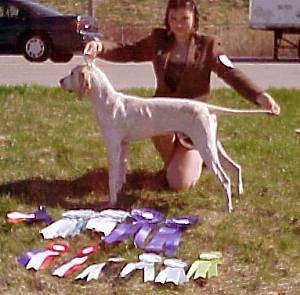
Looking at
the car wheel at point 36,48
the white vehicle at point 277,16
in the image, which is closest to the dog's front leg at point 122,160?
the car wheel at point 36,48

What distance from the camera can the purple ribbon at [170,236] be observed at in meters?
5.30

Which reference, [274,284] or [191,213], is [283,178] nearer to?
[191,213]

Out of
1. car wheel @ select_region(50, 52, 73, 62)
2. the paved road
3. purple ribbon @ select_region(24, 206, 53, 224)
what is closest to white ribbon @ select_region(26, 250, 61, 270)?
purple ribbon @ select_region(24, 206, 53, 224)

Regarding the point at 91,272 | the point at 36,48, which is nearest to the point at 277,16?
the point at 36,48

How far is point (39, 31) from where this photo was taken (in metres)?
18.7

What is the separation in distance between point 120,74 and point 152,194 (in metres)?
8.83

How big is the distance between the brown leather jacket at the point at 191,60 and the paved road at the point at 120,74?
19.2 feet

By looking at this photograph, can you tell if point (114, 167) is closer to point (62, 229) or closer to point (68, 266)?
point (62, 229)

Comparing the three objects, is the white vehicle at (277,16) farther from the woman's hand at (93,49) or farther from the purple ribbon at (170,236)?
the purple ribbon at (170,236)

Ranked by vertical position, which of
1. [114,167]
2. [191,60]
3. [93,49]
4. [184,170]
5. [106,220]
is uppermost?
[93,49]

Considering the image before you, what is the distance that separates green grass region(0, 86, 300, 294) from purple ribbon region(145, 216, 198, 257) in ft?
0.17

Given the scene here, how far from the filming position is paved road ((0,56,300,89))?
13398 mm

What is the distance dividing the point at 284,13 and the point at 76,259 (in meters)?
19.9

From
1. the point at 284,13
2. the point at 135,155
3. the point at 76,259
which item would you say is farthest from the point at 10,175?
the point at 284,13
